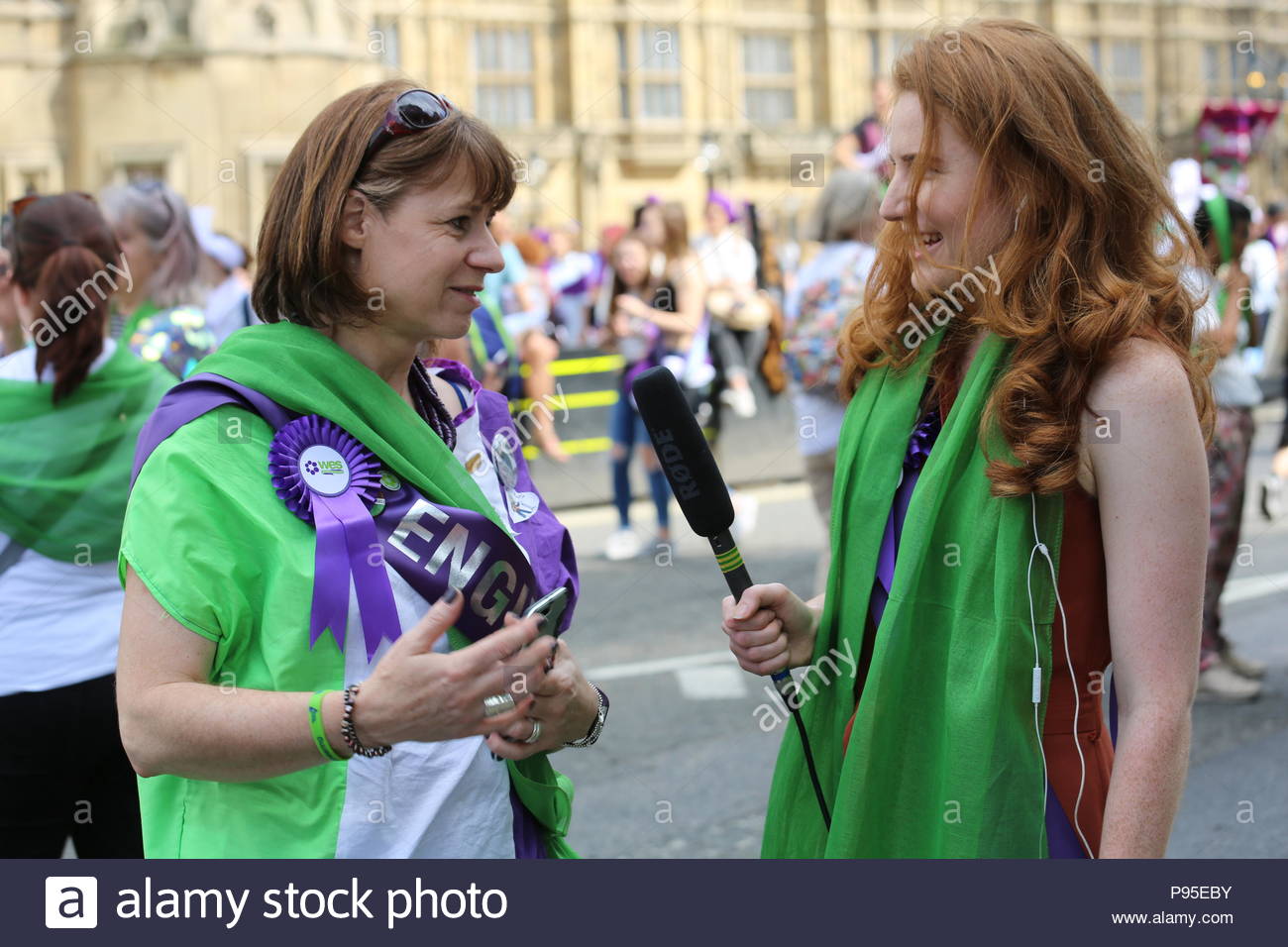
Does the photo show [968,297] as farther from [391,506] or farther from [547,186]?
[547,186]

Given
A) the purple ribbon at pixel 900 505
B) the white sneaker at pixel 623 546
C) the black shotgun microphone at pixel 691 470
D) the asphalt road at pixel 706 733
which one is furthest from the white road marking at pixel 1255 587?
the black shotgun microphone at pixel 691 470

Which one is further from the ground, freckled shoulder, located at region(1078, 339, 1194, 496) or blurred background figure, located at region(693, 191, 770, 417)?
freckled shoulder, located at region(1078, 339, 1194, 496)

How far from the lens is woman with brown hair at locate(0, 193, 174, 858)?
8.57ft

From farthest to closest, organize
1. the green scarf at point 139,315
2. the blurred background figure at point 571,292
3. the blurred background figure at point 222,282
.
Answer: the blurred background figure at point 571,292 < the blurred background figure at point 222,282 < the green scarf at point 139,315

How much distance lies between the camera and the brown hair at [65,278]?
9.25 ft

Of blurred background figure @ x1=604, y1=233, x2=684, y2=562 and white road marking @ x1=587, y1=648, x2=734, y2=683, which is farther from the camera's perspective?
blurred background figure @ x1=604, y1=233, x2=684, y2=562

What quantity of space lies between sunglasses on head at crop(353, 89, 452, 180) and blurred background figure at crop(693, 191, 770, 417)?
7239mm

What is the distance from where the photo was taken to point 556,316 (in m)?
14.5

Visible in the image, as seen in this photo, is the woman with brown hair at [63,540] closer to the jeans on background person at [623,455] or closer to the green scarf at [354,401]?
the green scarf at [354,401]

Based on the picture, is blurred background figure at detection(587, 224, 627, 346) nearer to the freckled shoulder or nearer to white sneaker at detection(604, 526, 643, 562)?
white sneaker at detection(604, 526, 643, 562)

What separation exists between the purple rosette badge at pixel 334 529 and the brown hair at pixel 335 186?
0.64ft

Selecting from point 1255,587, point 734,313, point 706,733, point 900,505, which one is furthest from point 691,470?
point 734,313

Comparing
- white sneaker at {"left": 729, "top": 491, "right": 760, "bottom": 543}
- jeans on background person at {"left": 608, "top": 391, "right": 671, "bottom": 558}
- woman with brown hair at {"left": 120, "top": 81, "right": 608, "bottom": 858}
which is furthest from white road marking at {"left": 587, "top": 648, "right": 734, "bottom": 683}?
woman with brown hair at {"left": 120, "top": 81, "right": 608, "bottom": 858}

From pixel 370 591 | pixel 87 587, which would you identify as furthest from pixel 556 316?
pixel 370 591
